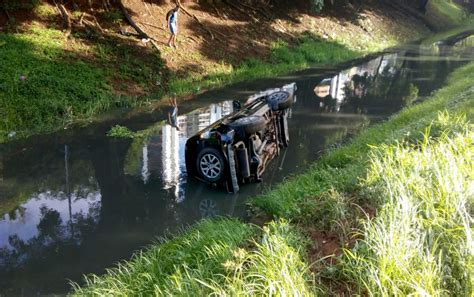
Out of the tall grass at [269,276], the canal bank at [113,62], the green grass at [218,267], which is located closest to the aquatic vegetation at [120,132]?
the canal bank at [113,62]

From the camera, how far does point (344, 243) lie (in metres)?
4.94

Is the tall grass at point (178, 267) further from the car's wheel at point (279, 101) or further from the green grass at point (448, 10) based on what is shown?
the green grass at point (448, 10)

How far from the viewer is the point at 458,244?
389 centimetres

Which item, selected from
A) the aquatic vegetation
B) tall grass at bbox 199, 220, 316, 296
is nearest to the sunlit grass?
tall grass at bbox 199, 220, 316, 296

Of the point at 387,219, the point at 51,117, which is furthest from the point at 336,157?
the point at 51,117

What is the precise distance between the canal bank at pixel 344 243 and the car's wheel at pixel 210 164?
1.05 meters

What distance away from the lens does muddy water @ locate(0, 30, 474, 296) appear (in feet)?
20.9

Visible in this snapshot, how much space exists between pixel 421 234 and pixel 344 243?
101 centimetres

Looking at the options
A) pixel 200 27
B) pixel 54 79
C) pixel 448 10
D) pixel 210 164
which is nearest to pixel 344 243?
pixel 210 164

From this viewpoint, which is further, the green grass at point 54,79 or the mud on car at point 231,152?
the green grass at point 54,79

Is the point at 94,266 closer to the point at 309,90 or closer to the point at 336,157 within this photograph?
the point at 336,157

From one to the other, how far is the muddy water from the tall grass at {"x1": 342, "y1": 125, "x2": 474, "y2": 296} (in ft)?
10.0

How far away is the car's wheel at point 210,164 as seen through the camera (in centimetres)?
809

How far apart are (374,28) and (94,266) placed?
32574mm
